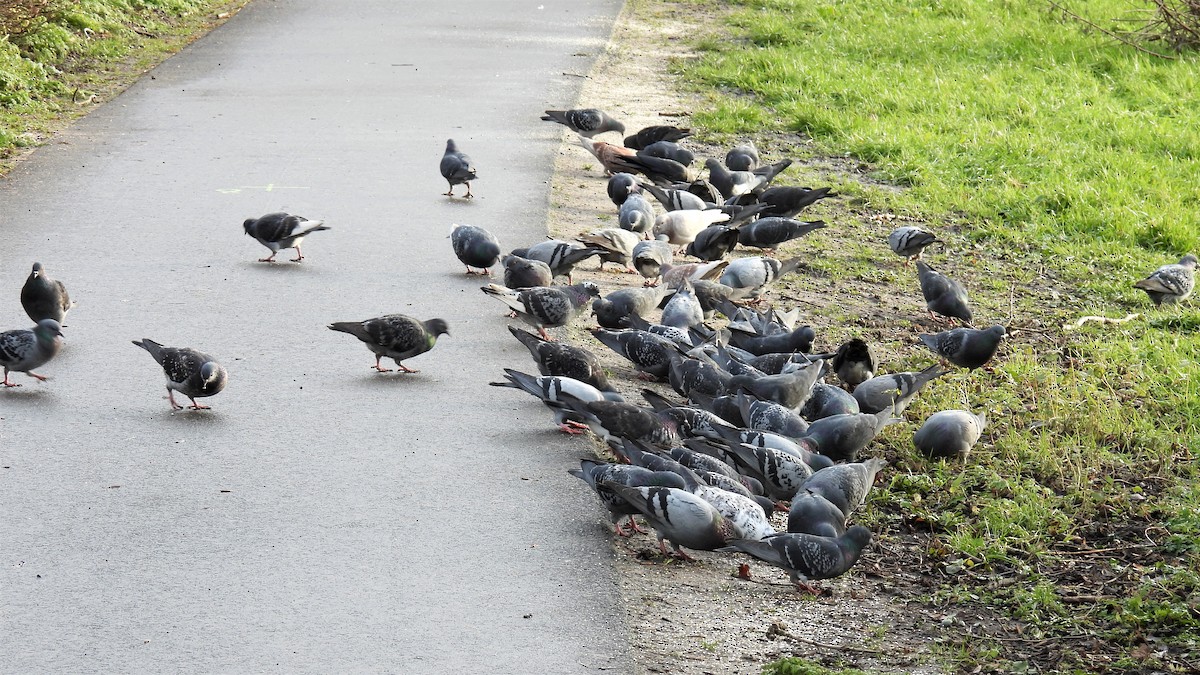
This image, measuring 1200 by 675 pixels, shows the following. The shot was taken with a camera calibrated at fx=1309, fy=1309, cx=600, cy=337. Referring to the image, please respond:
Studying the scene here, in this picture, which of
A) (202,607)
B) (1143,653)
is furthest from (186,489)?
(1143,653)

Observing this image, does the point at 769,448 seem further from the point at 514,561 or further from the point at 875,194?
the point at 875,194

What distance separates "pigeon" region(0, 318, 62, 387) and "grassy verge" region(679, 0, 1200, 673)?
424 centimetres

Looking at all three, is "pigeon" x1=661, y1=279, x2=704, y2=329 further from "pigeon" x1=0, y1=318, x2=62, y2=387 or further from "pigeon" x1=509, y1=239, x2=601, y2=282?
"pigeon" x1=0, y1=318, x2=62, y2=387

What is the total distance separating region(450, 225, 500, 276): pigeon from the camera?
28.4 feet

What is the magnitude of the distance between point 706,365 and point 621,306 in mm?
1135

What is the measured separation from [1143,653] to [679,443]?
227 centimetres

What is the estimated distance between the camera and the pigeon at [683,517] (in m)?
5.09

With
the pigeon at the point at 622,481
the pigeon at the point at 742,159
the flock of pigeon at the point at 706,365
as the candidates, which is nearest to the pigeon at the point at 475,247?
the flock of pigeon at the point at 706,365

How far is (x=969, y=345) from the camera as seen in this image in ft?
23.8

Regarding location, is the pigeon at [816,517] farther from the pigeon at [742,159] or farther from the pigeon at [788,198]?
the pigeon at [742,159]

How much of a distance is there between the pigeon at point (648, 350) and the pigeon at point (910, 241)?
2790 mm

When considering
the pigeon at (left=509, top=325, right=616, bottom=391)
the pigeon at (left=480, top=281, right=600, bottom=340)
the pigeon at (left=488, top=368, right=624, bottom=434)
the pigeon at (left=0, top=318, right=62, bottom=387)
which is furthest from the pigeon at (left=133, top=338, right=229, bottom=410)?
the pigeon at (left=480, top=281, right=600, bottom=340)

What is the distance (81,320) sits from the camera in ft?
25.2

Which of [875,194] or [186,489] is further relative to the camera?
[875,194]
